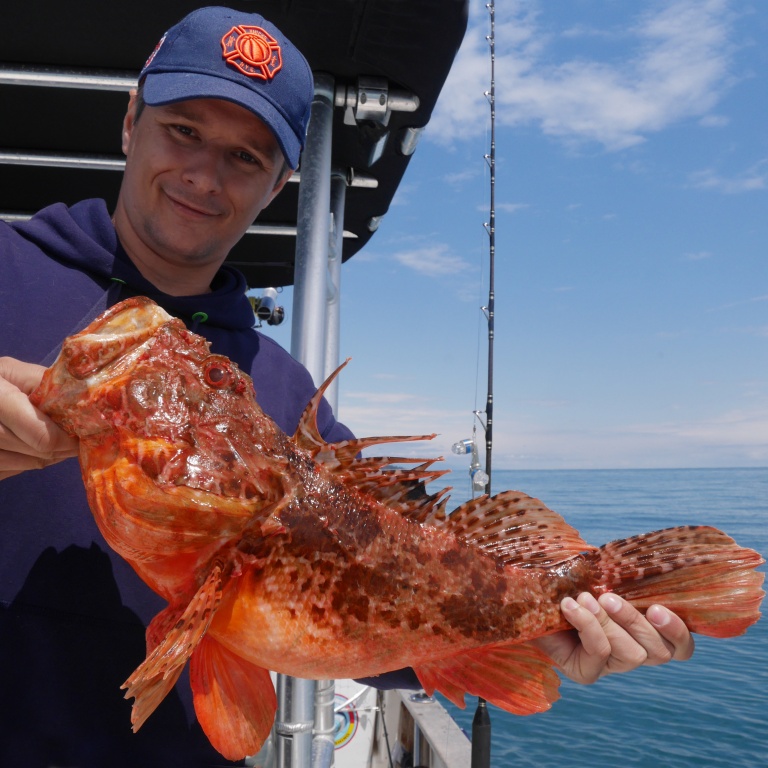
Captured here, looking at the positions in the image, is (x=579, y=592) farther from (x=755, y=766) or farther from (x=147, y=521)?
(x=755, y=766)

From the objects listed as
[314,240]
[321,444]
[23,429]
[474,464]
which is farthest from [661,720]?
[23,429]

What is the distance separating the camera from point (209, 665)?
6.17 feet

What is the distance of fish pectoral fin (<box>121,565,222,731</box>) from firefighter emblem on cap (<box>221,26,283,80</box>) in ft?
6.11

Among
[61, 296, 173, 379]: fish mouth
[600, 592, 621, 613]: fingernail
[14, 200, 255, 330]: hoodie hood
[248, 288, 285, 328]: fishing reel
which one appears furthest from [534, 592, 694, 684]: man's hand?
[248, 288, 285, 328]: fishing reel

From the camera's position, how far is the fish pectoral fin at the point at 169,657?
58.6 inches

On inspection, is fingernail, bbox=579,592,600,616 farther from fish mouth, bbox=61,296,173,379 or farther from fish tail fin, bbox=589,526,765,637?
fish mouth, bbox=61,296,173,379

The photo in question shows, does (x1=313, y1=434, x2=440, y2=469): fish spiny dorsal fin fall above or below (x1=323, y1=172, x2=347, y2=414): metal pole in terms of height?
below

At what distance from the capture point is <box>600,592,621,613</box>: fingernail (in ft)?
6.82

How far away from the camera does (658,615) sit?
6.77 ft

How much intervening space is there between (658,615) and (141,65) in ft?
13.9

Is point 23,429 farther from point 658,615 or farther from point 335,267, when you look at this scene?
point 335,267

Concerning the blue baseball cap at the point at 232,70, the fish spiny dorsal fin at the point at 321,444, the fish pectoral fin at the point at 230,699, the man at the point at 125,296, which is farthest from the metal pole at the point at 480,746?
the blue baseball cap at the point at 232,70

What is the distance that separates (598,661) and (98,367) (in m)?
1.88

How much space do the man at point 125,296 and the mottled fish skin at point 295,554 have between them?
182mm
